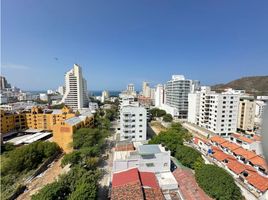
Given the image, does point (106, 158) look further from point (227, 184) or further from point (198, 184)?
point (227, 184)

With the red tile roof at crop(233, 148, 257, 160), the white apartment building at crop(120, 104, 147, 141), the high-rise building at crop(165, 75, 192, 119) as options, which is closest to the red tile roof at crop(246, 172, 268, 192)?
the red tile roof at crop(233, 148, 257, 160)

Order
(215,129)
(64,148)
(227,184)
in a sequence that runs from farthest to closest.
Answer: (215,129)
(64,148)
(227,184)

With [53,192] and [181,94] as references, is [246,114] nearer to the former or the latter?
[181,94]

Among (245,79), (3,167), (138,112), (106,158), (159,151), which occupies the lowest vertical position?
(106,158)

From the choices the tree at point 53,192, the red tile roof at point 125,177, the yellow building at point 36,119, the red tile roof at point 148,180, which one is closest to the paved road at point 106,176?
the red tile roof at point 125,177

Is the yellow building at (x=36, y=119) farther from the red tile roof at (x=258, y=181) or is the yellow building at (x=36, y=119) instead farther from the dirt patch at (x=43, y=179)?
the red tile roof at (x=258, y=181)

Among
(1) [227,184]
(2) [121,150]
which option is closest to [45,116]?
(2) [121,150]

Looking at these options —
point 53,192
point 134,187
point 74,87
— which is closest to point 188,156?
point 134,187
